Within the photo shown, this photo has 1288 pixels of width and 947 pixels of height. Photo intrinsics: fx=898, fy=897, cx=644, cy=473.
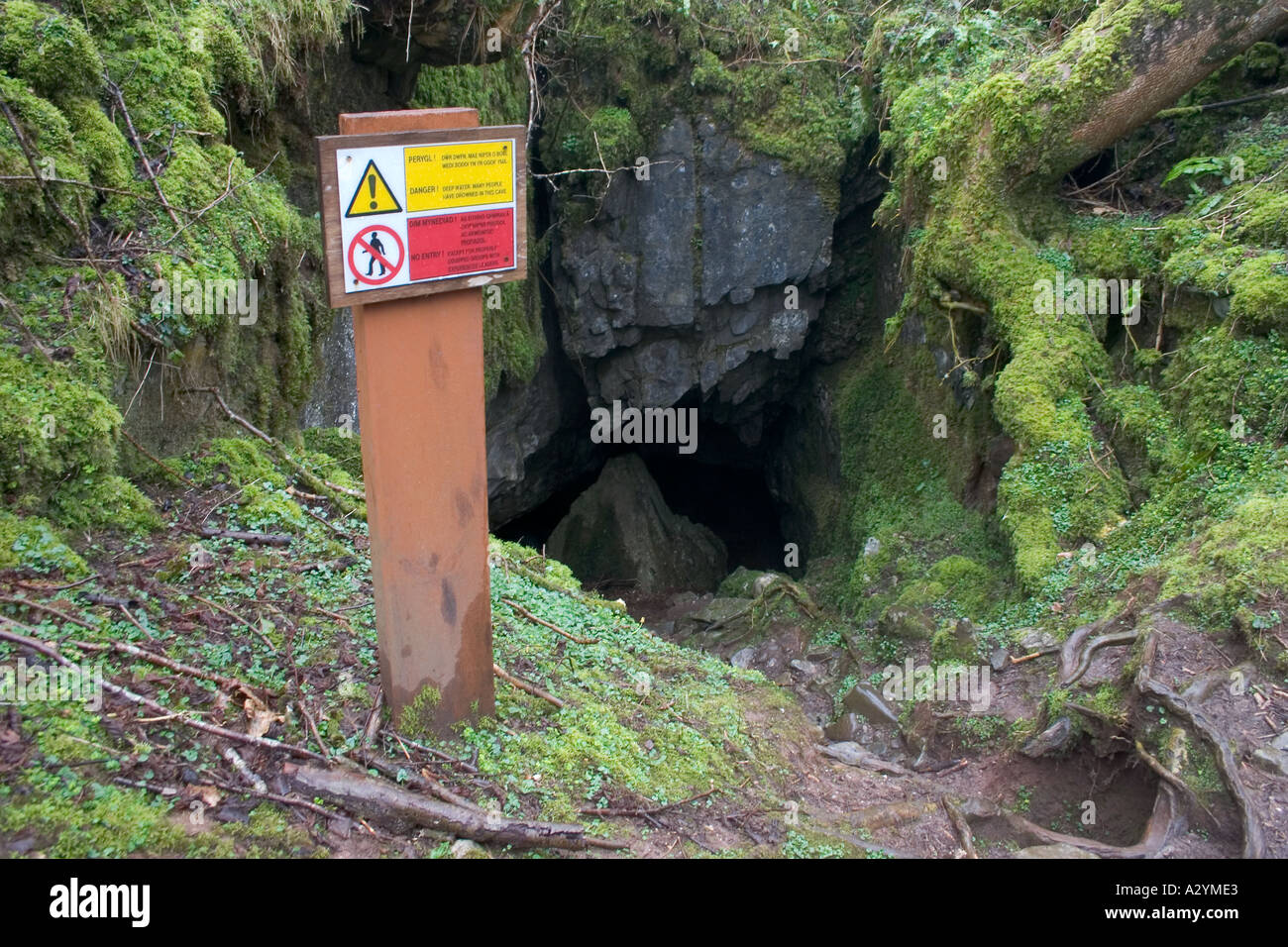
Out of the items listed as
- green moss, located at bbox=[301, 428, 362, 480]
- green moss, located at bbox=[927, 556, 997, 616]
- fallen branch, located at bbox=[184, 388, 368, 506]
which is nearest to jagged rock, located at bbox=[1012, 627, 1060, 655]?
green moss, located at bbox=[927, 556, 997, 616]

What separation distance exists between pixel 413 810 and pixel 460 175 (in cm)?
217

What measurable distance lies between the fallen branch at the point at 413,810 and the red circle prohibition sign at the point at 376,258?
1689 mm

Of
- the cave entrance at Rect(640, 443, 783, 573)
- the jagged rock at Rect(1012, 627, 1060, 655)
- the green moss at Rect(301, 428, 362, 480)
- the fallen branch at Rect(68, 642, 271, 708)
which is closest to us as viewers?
the fallen branch at Rect(68, 642, 271, 708)

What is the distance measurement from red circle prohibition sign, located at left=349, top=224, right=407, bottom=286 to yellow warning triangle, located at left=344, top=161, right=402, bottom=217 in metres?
0.05

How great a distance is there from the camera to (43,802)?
8.67 ft

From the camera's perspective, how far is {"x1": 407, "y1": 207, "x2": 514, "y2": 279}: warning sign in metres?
3.00

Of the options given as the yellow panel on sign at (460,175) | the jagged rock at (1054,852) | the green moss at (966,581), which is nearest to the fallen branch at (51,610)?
the yellow panel on sign at (460,175)

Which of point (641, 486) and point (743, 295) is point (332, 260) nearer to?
point (743, 295)

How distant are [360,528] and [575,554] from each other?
8.67 metres

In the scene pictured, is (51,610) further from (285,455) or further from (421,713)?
(285,455)

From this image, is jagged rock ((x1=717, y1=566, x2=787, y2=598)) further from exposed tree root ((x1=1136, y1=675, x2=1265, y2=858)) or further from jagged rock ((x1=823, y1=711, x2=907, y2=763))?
exposed tree root ((x1=1136, y1=675, x2=1265, y2=858))

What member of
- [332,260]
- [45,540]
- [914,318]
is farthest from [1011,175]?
[45,540]

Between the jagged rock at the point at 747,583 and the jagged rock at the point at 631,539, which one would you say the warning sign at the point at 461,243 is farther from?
the jagged rock at the point at 631,539

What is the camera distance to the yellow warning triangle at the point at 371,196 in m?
2.83
